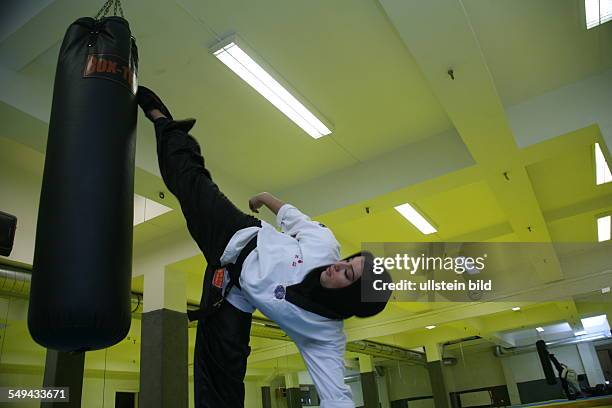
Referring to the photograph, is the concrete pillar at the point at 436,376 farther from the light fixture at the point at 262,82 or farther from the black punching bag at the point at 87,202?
the black punching bag at the point at 87,202

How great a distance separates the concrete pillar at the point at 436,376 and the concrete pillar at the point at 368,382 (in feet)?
5.45

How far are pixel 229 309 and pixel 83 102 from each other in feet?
3.65

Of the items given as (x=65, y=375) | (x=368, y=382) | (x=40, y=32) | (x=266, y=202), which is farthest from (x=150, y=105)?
(x=368, y=382)

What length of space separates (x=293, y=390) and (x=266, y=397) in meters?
0.96

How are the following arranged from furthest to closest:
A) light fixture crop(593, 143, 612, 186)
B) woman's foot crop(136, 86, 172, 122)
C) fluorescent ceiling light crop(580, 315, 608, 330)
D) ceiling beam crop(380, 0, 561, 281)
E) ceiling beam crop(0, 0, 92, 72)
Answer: fluorescent ceiling light crop(580, 315, 608, 330) < light fixture crop(593, 143, 612, 186) < ceiling beam crop(380, 0, 561, 281) < ceiling beam crop(0, 0, 92, 72) < woman's foot crop(136, 86, 172, 122)

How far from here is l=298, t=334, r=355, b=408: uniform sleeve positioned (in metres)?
1.87

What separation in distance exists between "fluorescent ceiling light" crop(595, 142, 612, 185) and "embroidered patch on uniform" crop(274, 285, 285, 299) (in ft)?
16.8

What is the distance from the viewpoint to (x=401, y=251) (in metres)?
8.44

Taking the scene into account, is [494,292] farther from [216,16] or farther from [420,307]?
[216,16]

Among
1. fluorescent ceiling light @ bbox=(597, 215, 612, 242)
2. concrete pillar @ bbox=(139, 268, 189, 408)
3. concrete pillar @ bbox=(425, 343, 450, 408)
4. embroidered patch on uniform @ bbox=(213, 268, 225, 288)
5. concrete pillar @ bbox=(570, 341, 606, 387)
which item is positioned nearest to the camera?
embroidered patch on uniform @ bbox=(213, 268, 225, 288)

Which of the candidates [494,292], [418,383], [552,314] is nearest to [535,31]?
[494,292]

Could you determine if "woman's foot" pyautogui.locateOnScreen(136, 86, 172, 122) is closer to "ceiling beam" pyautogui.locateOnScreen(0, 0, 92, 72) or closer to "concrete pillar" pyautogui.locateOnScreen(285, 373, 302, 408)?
"ceiling beam" pyautogui.locateOnScreen(0, 0, 92, 72)

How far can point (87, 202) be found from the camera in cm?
199

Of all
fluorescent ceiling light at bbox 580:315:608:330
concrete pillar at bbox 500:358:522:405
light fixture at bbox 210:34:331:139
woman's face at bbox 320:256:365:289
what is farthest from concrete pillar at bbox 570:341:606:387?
woman's face at bbox 320:256:365:289
